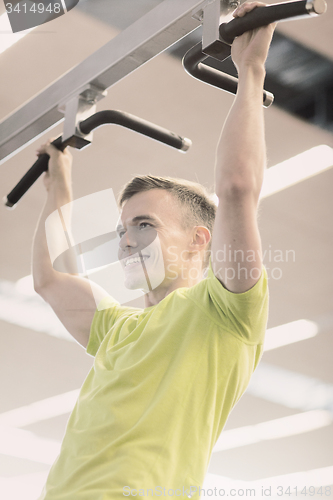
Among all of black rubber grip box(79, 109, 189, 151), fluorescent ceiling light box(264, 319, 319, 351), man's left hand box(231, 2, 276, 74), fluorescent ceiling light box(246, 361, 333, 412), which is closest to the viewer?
man's left hand box(231, 2, 276, 74)

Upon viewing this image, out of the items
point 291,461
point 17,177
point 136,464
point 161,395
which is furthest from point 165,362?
point 291,461

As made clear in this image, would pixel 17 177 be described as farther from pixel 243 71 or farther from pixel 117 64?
pixel 243 71

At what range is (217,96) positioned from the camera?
2.17 metres

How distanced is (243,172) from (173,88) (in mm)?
1483

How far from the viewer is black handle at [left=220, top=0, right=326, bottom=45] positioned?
64cm

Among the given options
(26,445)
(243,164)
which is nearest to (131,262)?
(243,164)

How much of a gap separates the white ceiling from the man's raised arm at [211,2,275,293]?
0.51 meters

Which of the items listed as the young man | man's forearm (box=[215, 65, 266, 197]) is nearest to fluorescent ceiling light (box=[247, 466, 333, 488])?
the young man

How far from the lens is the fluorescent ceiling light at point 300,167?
2.46 m

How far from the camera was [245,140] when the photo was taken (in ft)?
2.52

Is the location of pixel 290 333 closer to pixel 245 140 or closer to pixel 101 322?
pixel 101 322

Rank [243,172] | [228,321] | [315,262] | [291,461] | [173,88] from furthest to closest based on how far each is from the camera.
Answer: [291,461], [315,262], [173,88], [228,321], [243,172]

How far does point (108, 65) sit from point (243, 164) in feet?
1.01

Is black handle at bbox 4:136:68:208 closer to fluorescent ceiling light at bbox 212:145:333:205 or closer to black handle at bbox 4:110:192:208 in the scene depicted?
black handle at bbox 4:110:192:208
